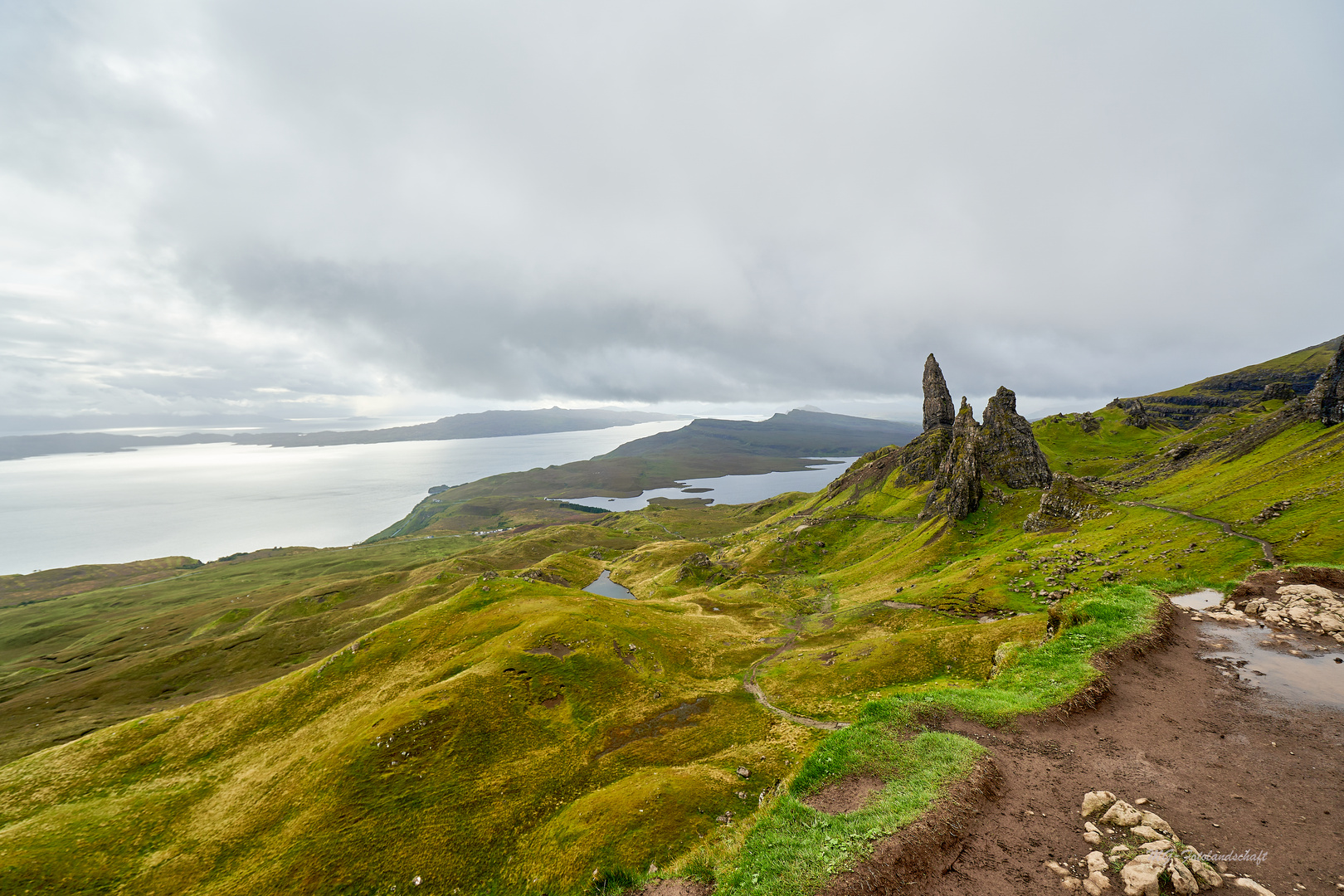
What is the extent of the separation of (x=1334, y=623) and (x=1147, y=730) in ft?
49.5

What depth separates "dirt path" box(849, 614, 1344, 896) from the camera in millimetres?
11234

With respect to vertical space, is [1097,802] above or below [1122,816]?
below

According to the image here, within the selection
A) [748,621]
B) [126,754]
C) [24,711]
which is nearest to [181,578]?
[24,711]

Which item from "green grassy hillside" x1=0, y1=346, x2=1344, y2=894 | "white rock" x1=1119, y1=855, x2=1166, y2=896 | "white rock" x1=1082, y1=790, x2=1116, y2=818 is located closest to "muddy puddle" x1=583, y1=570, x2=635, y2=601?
"green grassy hillside" x1=0, y1=346, x2=1344, y2=894

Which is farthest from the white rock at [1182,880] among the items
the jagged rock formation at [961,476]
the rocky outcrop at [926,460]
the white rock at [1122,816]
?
the rocky outcrop at [926,460]

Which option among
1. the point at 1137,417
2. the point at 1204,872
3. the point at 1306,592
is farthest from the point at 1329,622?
the point at 1137,417

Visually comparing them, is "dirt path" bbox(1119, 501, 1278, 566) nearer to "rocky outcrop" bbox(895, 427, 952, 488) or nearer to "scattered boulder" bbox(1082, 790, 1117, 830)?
"scattered boulder" bbox(1082, 790, 1117, 830)

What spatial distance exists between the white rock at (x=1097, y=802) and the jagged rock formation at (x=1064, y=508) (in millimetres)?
72655

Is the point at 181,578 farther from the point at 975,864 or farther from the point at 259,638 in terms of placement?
the point at 975,864

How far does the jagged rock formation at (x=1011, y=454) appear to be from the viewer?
89.5 m

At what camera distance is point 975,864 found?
11.8m

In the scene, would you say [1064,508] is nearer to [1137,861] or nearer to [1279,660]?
[1279,660]

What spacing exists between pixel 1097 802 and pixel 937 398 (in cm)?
16201

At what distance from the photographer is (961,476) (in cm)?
8831
